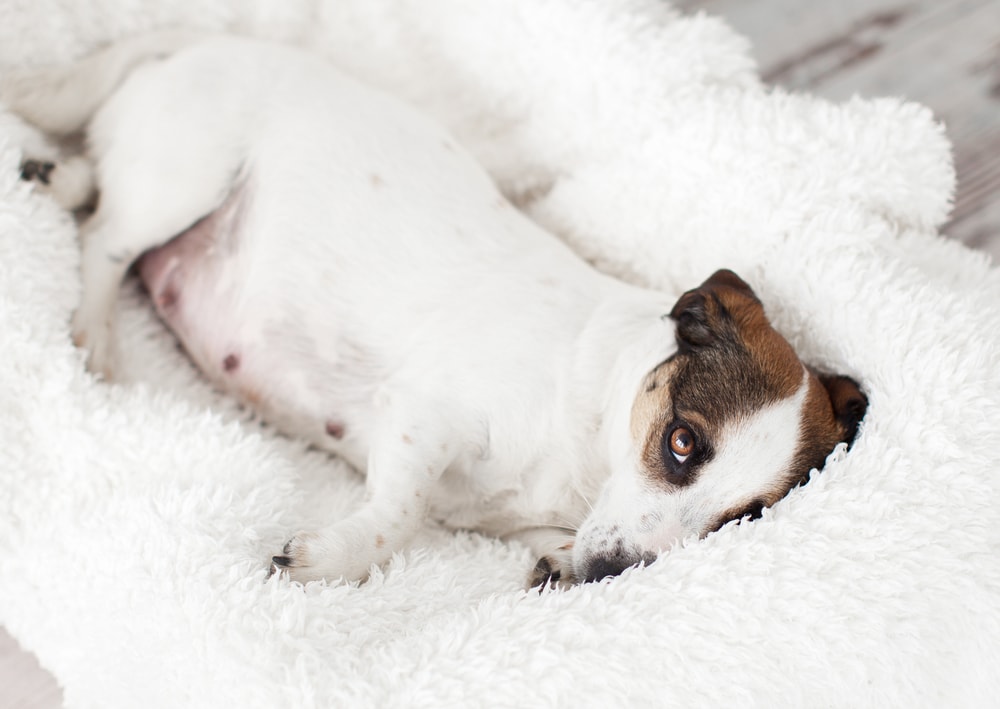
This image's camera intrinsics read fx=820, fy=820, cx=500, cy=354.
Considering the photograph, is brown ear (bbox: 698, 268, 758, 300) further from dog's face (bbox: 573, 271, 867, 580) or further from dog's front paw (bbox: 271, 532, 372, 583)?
dog's front paw (bbox: 271, 532, 372, 583)

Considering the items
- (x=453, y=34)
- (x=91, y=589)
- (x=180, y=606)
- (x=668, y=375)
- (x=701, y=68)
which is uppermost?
(x=701, y=68)

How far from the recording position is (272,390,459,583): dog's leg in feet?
5.49

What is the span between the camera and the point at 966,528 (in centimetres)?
164

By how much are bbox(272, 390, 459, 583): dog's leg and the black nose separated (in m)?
0.40

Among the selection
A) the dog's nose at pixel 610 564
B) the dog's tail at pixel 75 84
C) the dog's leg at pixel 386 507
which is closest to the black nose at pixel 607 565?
the dog's nose at pixel 610 564

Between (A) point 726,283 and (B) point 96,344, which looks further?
(B) point 96,344

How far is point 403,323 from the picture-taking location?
203 cm

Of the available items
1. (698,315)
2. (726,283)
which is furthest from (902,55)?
(698,315)

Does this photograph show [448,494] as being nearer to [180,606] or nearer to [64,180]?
[180,606]

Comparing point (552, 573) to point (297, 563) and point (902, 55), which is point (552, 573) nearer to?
point (297, 563)

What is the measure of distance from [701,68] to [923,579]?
4.92ft

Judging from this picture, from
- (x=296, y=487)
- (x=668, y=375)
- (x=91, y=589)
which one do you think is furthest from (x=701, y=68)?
(x=91, y=589)

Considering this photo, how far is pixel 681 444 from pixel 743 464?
5.1 inches

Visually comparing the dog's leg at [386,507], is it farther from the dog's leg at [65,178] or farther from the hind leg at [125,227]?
the dog's leg at [65,178]
